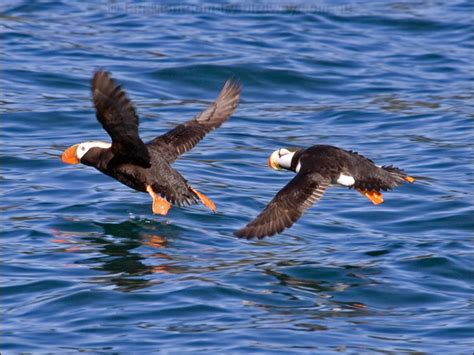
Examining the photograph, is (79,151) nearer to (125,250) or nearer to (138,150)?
(138,150)

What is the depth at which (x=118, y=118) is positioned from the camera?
8.24m

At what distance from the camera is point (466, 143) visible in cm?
1268

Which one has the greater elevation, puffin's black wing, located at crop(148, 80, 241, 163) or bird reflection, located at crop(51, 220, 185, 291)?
puffin's black wing, located at crop(148, 80, 241, 163)

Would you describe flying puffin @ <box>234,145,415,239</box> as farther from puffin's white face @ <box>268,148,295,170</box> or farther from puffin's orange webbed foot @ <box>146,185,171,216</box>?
puffin's orange webbed foot @ <box>146,185,171,216</box>

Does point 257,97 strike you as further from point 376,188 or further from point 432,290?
point 432,290

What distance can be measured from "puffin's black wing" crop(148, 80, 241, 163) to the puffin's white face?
57 cm

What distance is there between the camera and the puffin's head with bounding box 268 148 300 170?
990 centimetres

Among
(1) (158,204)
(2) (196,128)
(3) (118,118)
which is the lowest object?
(1) (158,204)

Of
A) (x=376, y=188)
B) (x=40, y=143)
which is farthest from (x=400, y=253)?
(x=40, y=143)

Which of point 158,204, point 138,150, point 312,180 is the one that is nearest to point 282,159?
point 312,180

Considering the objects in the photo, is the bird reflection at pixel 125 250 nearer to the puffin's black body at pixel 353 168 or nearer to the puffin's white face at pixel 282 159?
the puffin's white face at pixel 282 159

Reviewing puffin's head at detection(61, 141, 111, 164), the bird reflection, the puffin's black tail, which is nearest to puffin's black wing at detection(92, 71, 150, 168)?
puffin's head at detection(61, 141, 111, 164)

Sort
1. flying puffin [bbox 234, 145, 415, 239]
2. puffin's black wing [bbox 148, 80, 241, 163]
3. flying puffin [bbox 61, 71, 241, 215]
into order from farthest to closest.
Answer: puffin's black wing [bbox 148, 80, 241, 163]
flying puffin [bbox 234, 145, 415, 239]
flying puffin [bbox 61, 71, 241, 215]

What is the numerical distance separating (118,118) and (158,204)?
1099mm
